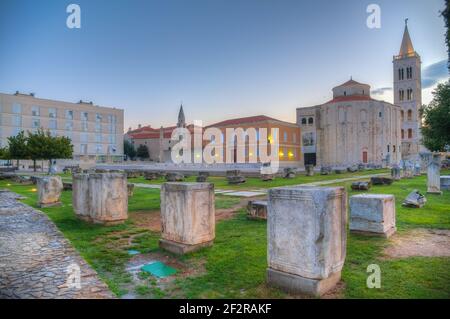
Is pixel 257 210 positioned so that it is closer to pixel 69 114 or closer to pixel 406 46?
pixel 69 114

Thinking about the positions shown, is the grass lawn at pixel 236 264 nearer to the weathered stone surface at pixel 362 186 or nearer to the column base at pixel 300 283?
the column base at pixel 300 283

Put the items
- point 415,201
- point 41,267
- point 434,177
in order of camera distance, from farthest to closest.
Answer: point 434,177 → point 415,201 → point 41,267

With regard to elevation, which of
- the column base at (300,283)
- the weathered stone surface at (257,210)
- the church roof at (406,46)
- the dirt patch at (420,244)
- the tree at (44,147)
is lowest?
the dirt patch at (420,244)

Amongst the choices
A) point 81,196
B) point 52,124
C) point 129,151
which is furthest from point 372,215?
point 129,151

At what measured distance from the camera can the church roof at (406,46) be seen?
195 feet

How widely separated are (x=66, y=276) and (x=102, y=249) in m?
1.27

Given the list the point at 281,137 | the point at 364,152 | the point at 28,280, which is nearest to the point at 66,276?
the point at 28,280

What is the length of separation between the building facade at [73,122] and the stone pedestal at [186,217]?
56291 mm

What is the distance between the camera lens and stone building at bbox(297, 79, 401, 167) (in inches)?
1882

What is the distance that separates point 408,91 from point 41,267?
69.9 meters

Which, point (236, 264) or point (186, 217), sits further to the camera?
point (186, 217)

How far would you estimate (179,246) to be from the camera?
4.87 m

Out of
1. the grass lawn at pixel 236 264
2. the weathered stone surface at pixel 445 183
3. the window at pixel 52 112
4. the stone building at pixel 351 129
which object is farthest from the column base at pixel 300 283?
the window at pixel 52 112

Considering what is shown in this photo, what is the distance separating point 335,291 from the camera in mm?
3350
